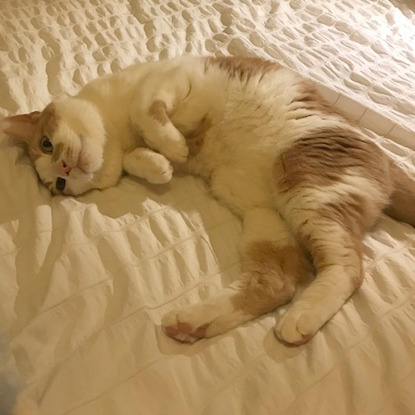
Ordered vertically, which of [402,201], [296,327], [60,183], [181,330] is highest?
[402,201]

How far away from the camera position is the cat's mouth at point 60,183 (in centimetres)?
148

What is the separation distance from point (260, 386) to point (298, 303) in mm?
276

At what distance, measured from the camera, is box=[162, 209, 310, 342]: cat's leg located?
3.71ft

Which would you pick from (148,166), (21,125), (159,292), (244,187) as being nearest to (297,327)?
(159,292)

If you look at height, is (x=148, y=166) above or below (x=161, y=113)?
below

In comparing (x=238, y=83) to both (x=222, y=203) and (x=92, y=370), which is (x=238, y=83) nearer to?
(x=222, y=203)

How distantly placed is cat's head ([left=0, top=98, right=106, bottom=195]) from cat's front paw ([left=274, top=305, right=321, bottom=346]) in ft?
2.63

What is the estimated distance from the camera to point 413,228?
148cm

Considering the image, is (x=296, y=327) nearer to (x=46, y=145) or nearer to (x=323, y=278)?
(x=323, y=278)

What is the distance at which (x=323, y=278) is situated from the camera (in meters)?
1.27

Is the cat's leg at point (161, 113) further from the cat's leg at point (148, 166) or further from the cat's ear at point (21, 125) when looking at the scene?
the cat's ear at point (21, 125)

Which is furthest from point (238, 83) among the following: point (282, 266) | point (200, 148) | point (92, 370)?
point (92, 370)

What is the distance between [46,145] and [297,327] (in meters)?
1.03

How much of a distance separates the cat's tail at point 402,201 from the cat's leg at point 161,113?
728mm
